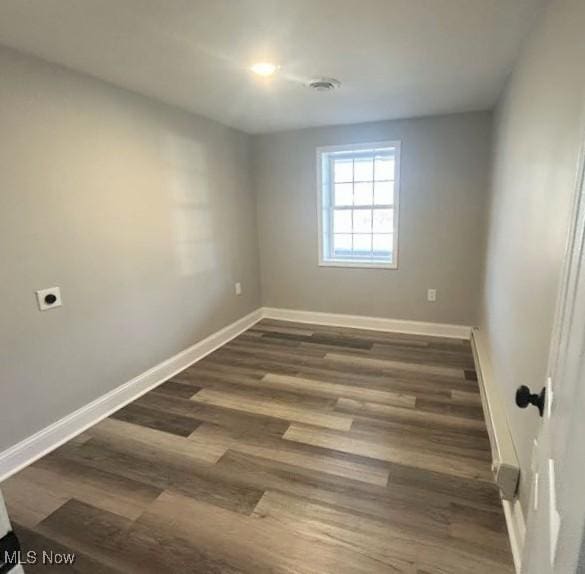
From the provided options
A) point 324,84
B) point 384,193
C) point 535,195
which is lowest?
point 535,195

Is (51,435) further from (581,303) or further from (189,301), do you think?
(581,303)

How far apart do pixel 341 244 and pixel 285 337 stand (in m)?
1.29

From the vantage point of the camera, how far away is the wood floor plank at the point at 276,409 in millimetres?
2350

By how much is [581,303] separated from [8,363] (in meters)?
2.48

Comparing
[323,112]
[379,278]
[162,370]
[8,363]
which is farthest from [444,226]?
[8,363]

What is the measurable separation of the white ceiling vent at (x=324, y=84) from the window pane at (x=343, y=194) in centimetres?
148

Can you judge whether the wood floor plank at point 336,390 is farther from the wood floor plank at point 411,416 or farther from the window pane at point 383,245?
the window pane at point 383,245

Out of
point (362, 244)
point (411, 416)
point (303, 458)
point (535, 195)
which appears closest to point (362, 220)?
point (362, 244)

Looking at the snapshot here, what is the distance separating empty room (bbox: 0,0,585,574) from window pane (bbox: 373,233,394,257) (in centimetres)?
13

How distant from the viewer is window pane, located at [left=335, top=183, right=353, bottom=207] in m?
3.99

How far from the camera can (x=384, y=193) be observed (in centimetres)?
381

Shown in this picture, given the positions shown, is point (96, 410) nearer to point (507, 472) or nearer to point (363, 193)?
point (507, 472)

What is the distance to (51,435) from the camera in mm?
2160

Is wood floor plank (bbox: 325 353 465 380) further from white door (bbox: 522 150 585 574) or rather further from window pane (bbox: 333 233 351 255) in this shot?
white door (bbox: 522 150 585 574)
